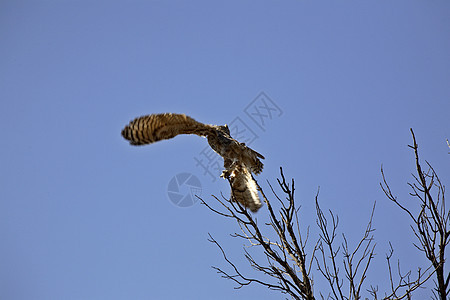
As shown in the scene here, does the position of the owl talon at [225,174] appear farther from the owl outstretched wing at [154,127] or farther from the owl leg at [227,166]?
the owl outstretched wing at [154,127]

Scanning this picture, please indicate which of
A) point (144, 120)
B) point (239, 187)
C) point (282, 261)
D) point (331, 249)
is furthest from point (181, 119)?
point (331, 249)

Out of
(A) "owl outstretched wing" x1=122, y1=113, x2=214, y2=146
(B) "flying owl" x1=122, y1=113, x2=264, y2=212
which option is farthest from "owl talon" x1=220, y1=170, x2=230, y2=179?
(A) "owl outstretched wing" x1=122, y1=113, x2=214, y2=146

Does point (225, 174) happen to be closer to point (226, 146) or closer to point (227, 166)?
point (227, 166)

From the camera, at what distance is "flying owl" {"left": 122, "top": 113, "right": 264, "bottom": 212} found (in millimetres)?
3178

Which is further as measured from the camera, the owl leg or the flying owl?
the owl leg

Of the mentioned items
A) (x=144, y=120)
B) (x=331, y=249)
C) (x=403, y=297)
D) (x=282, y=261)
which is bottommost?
(x=403, y=297)

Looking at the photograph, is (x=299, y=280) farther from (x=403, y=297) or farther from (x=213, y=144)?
(x=213, y=144)

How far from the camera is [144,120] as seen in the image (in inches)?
123

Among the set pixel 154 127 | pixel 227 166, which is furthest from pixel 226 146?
pixel 154 127

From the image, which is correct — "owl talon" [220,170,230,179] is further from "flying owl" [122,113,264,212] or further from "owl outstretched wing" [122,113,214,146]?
"owl outstretched wing" [122,113,214,146]

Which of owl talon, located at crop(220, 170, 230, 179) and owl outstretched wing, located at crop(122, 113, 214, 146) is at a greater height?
owl outstretched wing, located at crop(122, 113, 214, 146)

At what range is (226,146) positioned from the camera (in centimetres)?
350

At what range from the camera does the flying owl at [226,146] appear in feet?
10.4

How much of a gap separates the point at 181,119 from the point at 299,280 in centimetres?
151
